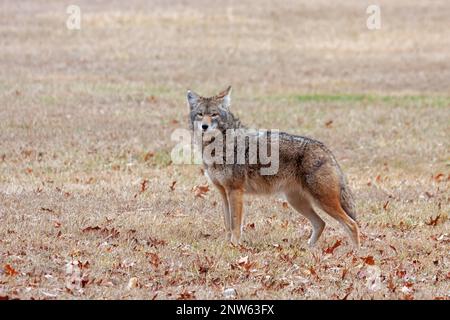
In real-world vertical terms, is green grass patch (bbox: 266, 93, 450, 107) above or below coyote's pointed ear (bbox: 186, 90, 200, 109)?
below

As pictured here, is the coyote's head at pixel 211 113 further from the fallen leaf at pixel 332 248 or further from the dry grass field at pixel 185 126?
the fallen leaf at pixel 332 248

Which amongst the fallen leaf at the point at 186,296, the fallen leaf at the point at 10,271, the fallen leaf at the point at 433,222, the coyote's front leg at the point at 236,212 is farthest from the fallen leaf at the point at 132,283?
the fallen leaf at the point at 433,222

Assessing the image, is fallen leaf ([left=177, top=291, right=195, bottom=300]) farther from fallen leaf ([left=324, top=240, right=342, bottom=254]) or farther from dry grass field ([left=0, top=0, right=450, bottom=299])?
fallen leaf ([left=324, top=240, right=342, bottom=254])

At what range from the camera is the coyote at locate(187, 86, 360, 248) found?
1012 centimetres

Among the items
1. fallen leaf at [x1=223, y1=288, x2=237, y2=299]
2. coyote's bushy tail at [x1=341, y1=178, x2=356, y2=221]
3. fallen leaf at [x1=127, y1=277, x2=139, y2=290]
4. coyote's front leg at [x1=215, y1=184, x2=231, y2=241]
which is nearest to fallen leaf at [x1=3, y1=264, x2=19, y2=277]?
fallen leaf at [x1=127, y1=277, x2=139, y2=290]

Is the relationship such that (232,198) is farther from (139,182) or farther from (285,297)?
(139,182)

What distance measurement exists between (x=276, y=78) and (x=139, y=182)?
12.9 metres

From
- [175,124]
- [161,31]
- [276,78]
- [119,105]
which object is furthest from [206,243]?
[161,31]

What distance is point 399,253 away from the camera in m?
9.91

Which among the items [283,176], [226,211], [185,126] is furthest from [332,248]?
[185,126]

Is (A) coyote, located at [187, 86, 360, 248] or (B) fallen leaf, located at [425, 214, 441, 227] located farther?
(B) fallen leaf, located at [425, 214, 441, 227]

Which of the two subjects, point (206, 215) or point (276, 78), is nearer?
point (206, 215)

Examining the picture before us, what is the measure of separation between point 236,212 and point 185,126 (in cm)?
825
